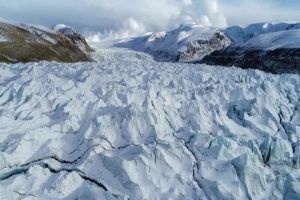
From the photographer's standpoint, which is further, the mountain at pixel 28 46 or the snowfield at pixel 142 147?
the mountain at pixel 28 46

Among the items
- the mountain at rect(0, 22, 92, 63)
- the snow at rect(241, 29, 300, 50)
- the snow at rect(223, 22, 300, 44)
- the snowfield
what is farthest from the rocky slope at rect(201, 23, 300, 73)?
the snow at rect(223, 22, 300, 44)

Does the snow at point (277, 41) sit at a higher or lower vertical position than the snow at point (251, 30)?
higher

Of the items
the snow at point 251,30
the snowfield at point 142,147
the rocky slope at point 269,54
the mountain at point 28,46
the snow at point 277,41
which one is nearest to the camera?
the snowfield at point 142,147

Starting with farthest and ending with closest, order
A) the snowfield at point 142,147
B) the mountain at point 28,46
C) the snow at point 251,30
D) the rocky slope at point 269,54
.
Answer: the snow at point 251,30 < the rocky slope at point 269,54 < the mountain at point 28,46 < the snowfield at point 142,147

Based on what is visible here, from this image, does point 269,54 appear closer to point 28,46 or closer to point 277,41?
point 277,41

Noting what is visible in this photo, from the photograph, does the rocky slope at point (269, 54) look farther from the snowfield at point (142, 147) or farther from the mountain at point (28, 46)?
the snowfield at point (142, 147)

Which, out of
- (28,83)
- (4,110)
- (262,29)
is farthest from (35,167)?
(262,29)

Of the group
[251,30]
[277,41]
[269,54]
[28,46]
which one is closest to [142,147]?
[28,46]

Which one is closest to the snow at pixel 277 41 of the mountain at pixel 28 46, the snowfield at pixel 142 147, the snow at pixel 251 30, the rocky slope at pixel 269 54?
the rocky slope at pixel 269 54
